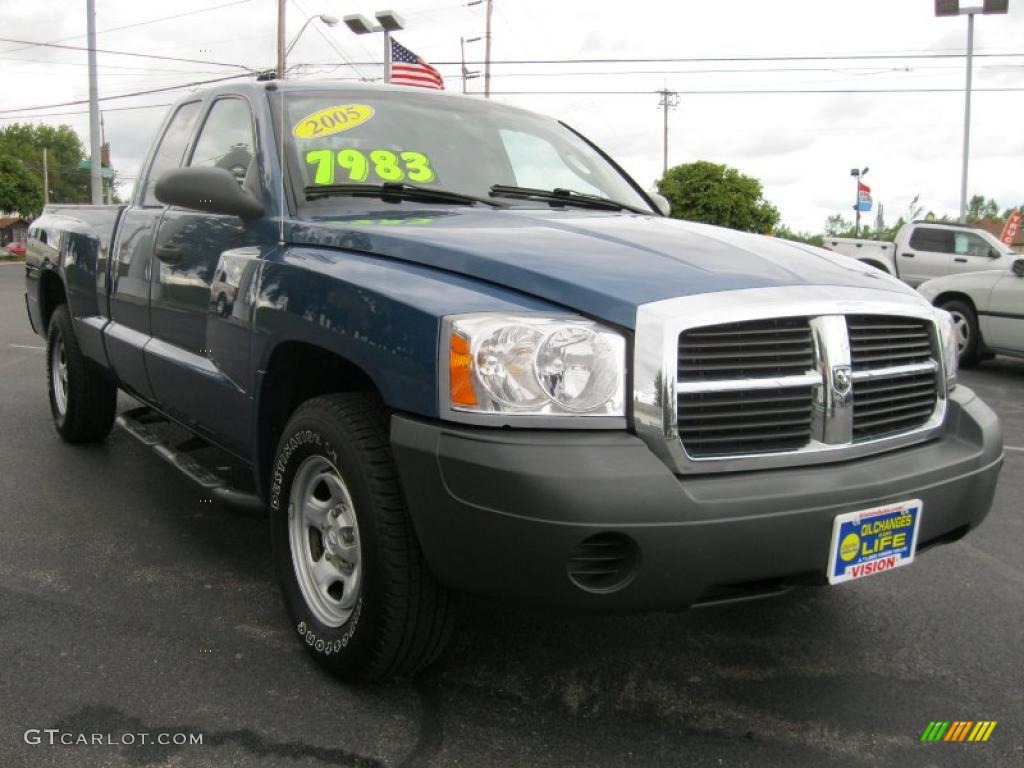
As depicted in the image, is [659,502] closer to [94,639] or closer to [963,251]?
[94,639]

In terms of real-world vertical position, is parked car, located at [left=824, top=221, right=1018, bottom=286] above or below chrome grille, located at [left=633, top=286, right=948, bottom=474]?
above

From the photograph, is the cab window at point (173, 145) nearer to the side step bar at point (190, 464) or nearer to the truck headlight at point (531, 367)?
the side step bar at point (190, 464)

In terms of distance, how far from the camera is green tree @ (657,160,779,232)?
34.9 metres

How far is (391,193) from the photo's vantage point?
11.0 feet

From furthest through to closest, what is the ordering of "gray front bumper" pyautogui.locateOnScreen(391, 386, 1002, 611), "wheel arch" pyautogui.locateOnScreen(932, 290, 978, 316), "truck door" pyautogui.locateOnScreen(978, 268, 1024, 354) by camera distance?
"wheel arch" pyautogui.locateOnScreen(932, 290, 978, 316) → "truck door" pyautogui.locateOnScreen(978, 268, 1024, 354) → "gray front bumper" pyautogui.locateOnScreen(391, 386, 1002, 611)

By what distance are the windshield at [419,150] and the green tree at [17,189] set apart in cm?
6515

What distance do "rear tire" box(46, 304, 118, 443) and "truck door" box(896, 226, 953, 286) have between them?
47.5 ft

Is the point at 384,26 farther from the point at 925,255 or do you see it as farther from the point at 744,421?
the point at 744,421

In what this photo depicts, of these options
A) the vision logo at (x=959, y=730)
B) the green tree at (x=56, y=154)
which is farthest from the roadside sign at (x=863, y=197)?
the green tree at (x=56, y=154)

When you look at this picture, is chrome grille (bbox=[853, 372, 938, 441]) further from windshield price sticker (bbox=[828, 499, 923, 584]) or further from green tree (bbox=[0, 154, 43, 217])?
green tree (bbox=[0, 154, 43, 217])

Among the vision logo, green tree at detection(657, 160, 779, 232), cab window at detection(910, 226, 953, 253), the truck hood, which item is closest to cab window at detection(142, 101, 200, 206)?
the truck hood

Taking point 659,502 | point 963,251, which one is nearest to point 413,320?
point 659,502

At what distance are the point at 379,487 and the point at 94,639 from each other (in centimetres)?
125

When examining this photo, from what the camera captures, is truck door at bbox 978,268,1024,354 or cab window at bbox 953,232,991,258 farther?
cab window at bbox 953,232,991,258
